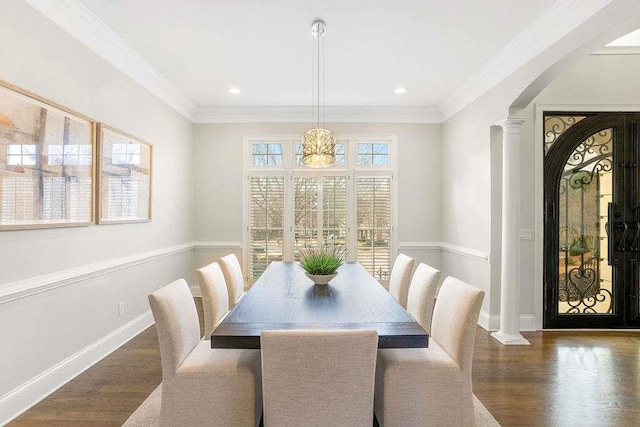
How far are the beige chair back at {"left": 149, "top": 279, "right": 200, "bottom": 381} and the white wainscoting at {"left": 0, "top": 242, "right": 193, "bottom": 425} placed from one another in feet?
3.60

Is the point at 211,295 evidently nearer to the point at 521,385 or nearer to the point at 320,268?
the point at 320,268

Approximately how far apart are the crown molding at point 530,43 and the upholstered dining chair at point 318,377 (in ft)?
8.93

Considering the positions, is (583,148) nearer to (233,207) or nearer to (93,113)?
(233,207)

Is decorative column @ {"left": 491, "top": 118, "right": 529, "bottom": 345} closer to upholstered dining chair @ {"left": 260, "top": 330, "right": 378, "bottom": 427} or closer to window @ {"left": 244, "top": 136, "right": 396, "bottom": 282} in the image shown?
window @ {"left": 244, "top": 136, "right": 396, "bottom": 282}

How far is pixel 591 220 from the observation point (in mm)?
3996

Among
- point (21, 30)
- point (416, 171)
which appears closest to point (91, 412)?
point (21, 30)

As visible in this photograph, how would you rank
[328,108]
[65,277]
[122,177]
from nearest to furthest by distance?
→ [65,277] < [122,177] < [328,108]

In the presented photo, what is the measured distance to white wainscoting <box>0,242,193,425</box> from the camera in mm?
2230

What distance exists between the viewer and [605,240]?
3.98 m

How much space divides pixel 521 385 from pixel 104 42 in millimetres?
4344

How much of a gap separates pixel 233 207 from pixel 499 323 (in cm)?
378

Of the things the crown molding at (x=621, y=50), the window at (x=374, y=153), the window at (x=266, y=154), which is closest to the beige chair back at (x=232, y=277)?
the window at (x=266, y=154)

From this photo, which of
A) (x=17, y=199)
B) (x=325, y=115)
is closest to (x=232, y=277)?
(x=17, y=199)

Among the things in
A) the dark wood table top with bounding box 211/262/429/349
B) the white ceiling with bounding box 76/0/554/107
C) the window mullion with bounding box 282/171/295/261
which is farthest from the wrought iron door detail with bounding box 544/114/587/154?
the window mullion with bounding box 282/171/295/261
